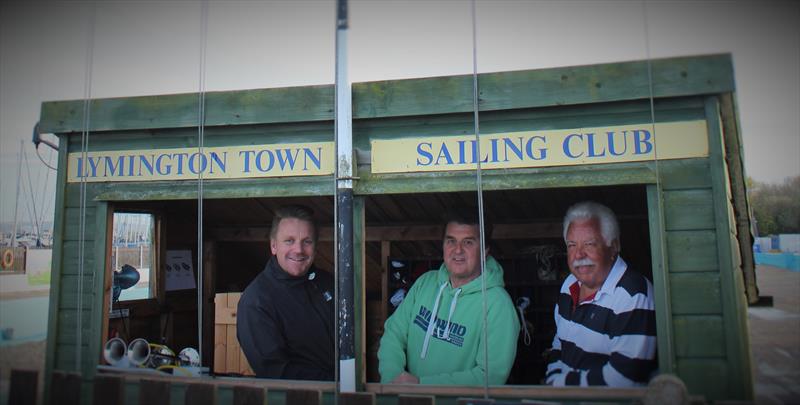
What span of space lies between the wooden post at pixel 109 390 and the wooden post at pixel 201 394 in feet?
1.61

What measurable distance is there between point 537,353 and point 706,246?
2.65m

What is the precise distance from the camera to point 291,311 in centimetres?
554

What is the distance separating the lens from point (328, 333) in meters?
5.70

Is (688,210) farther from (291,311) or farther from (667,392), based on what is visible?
(291,311)

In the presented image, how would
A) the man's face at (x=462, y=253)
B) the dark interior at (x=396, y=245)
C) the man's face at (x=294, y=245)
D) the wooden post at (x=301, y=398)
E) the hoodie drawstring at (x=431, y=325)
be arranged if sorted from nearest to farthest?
the wooden post at (x=301, y=398)
the hoodie drawstring at (x=431, y=325)
the man's face at (x=462, y=253)
the man's face at (x=294, y=245)
the dark interior at (x=396, y=245)

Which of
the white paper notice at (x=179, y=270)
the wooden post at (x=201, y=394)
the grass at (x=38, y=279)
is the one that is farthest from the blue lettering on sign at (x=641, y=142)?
the grass at (x=38, y=279)

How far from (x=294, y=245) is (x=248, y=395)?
2.30 meters

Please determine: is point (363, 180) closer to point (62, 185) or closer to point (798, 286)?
point (62, 185)

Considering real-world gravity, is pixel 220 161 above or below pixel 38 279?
above

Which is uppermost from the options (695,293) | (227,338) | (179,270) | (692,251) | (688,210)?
(688,210)

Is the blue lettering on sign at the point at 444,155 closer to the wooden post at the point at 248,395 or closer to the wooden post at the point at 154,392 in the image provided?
the wooden post at the point at 248,395

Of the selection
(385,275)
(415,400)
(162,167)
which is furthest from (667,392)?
(385,275)

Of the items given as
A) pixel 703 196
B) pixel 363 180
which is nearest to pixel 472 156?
pixel 363 180

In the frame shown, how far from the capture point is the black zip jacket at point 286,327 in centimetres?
532
